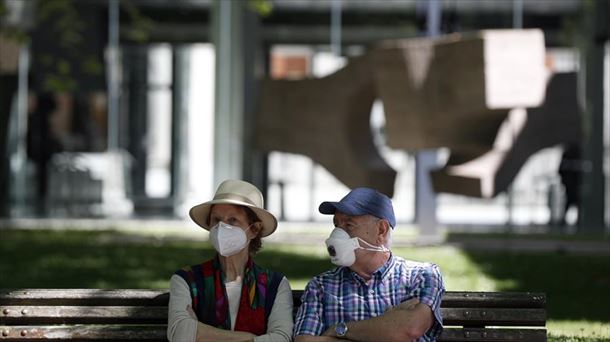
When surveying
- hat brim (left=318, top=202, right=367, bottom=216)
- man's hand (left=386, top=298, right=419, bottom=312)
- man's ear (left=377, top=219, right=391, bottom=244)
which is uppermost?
hat brim (left=318, top=202, right=367, bottom=216)

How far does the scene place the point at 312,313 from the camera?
5.64 m

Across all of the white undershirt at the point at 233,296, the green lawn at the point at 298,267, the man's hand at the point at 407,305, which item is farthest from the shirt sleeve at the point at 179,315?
the green lawn at the point at 298,267

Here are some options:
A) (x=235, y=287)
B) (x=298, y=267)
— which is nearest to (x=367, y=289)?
(x=235, y=287)

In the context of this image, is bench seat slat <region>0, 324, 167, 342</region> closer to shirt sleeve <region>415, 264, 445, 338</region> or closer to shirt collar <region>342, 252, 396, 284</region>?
shirt collar <region>342, 252, 396, 284</region>

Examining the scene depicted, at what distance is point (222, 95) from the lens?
2220 centimetres

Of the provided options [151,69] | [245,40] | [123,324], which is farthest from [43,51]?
[123,324]

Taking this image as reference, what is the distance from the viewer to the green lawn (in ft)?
37.4

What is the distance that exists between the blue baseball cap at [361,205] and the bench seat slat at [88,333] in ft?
3.04

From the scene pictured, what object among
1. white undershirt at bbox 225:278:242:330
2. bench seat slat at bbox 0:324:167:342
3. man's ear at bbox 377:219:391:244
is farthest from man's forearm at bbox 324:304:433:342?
bench seat slat at bbox 0:324:167:342

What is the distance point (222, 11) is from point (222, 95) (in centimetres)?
127

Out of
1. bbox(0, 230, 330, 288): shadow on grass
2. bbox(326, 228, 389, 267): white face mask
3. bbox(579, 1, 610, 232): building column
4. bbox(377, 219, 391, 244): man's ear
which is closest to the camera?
bbox(326, 228, 389, 267): white face mask

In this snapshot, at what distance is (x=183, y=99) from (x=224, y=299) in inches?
735

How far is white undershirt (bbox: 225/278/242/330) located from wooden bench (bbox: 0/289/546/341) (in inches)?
11.2

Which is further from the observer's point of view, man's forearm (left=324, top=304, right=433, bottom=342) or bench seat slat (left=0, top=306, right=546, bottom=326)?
bench seat slat (left=0, top=306, right=546, bottom=326)
